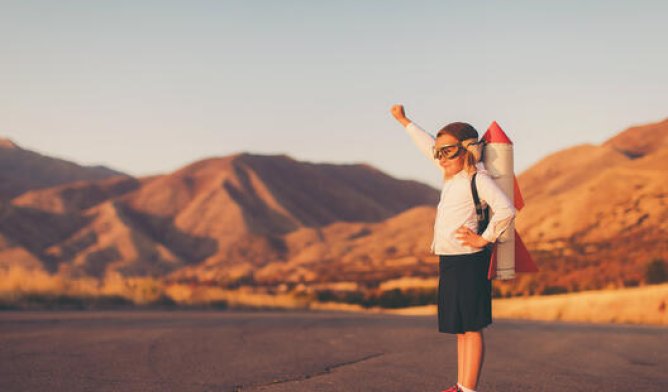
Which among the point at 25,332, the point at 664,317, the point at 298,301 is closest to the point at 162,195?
the point at 298,301

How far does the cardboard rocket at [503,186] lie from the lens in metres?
5.24

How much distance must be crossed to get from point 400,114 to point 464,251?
1345 millimetres

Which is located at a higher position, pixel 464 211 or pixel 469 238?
pixel 464 211

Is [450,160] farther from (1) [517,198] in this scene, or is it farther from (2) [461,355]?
(2) [461,355]

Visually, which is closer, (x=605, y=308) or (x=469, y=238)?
(x=469, y=238)

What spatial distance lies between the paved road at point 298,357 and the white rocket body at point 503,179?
1.73 meters

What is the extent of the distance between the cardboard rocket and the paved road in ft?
5.62

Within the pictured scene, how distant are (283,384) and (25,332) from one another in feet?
17.0

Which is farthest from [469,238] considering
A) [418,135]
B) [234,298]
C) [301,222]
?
[301,222]

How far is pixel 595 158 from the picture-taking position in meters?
94.1

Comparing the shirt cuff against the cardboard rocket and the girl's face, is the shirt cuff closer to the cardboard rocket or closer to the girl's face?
the cardboard rocket

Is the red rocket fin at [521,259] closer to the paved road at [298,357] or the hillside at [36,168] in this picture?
the paved road at [298,357]

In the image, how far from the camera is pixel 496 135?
17.5 feet

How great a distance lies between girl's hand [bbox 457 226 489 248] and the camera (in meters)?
5.12
